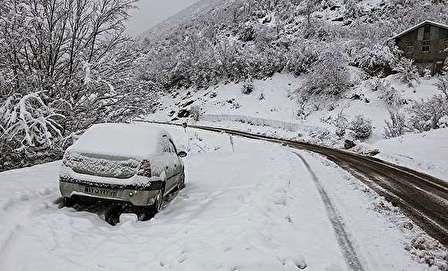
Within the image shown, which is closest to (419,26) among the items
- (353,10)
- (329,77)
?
(329,77)

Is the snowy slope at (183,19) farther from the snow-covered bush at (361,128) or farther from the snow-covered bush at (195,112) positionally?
the snow-covered bush at (361,128)

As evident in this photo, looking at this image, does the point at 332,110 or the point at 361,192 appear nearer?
the point at 361,192

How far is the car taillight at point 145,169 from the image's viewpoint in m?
7.27

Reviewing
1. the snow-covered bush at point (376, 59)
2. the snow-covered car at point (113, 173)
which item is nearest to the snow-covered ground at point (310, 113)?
the snow-covered bush at point (376, 59)

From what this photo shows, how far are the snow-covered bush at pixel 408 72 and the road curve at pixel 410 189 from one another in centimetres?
1667

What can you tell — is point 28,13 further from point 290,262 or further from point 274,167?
point 290,262

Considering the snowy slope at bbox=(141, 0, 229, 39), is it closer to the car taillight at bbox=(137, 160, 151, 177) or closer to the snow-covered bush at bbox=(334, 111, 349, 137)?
the snow-covered bush at bbox=(334, 111, 349, 137)

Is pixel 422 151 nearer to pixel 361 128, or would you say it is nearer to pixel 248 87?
pixel 361 128

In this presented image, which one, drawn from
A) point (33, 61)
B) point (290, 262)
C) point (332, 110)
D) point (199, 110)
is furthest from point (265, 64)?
point (290, 262)

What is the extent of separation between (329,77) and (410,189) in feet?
83.6

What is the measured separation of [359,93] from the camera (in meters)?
32.5

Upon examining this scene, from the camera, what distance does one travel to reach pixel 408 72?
3198cm

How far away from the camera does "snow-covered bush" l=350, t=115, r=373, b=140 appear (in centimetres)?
2561

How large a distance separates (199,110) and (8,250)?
37017mm
